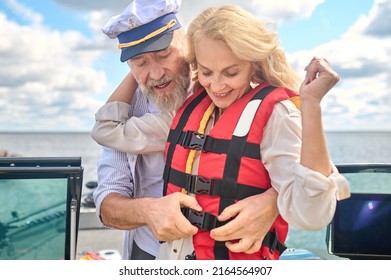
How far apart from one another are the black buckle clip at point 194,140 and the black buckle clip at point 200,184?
71 mm

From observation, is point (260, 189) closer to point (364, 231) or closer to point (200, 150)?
point (200, 150)

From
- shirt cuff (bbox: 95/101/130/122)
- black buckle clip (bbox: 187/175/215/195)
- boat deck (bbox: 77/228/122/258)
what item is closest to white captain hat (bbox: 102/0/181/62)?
shirt cuff (bbox: 95/101/130/122)

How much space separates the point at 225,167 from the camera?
1.24 meters

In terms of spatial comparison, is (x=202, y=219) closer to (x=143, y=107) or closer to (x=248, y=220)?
(x=248, y=220)

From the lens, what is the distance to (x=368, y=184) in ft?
5.65

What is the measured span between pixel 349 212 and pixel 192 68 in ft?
2.23

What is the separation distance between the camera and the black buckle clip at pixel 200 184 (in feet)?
4.10

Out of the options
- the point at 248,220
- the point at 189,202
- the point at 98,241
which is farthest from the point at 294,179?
the point at 98,241

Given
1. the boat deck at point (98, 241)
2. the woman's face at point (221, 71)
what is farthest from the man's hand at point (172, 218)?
the boat deck at point (98, 241)

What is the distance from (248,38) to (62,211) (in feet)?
2.31

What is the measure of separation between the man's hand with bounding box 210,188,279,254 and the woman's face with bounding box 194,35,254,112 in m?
0.24

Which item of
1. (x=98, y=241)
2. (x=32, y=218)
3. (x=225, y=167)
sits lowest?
(x=98, y=241)

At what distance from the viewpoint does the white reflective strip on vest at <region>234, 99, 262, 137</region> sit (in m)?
1.23
